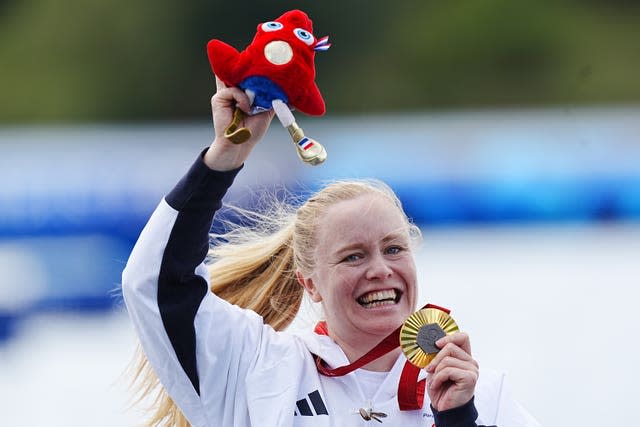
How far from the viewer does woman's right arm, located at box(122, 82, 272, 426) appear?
225 cm

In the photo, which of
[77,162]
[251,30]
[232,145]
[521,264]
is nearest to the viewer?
[232,145]

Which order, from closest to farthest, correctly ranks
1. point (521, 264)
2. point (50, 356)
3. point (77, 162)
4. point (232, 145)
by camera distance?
point (232, 145) → point (50, 356) → point (521, 264) → point (77, 162)

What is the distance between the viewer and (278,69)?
2.12 metres

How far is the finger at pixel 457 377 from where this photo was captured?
2.11 metres

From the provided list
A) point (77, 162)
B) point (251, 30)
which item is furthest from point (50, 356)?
point (251, 30)

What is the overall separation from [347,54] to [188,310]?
34.1ft

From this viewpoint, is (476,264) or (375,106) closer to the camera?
(476,264)

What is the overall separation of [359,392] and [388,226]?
1.17ft

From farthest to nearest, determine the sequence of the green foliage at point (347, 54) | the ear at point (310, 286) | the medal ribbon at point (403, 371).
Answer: the green foliage at point (347, 54) < the ear at point (310, 286) < the medal ribbon at point (403, 371)

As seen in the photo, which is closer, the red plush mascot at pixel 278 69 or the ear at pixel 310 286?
the red plush mascot at pixel 278 69

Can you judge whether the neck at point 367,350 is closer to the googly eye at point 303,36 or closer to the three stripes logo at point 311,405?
the three stripes logo at point 311,405

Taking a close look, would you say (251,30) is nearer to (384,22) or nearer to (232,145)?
(384,22)

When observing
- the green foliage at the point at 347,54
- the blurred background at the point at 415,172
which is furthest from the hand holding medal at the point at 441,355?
the green foliage at the point at 347,54

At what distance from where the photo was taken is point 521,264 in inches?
207
